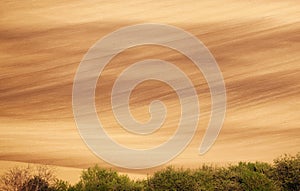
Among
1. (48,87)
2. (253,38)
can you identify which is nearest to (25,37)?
(48,87)

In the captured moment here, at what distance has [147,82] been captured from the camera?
41469 millimetres

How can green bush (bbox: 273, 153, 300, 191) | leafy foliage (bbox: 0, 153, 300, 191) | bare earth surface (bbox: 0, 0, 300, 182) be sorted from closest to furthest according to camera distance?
leafy foliage (bbox: 0, 153, 300, 191) → green bush (bbox: 273, 153, 300, 191) → bare earth surface (bbox: 0, 0, 300, 182)

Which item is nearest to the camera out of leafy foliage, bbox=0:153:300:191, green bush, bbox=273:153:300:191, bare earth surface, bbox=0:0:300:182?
leafy foliage, bbox=0:153:300:191

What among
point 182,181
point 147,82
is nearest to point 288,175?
point 182,181

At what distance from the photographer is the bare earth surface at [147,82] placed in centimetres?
3048

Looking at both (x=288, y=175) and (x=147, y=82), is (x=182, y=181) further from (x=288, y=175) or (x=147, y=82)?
(x=147, y=82)

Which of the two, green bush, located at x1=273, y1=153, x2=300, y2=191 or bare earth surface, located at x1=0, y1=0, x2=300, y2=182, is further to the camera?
bare earth surface, located at x1=0, y1=0, x2=300, y2=182

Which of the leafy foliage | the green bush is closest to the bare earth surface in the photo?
the leafy foliage

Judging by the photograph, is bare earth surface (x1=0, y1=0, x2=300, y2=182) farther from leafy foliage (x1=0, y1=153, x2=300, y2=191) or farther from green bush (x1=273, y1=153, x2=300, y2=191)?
green bush (x1=273, y1=153, x2=300, y2=191)

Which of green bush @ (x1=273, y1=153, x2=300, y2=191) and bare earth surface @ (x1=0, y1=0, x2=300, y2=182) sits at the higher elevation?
bare earth surface @ (x1=0, y1=0, x2=300, y2=182)

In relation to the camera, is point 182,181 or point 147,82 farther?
point 147,82

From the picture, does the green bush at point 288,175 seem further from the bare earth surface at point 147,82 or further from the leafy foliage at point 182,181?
the bare earth surface at point 147,82

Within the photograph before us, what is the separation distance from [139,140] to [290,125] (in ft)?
21.7

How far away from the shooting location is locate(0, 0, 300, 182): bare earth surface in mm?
30484
